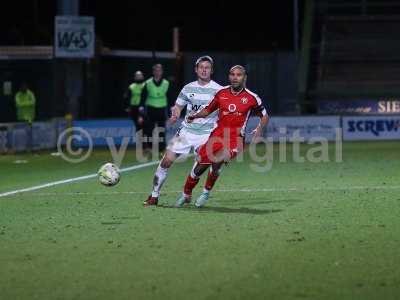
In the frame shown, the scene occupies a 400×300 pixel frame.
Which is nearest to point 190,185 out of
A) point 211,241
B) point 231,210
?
point 231,210

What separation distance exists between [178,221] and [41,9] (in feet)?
102

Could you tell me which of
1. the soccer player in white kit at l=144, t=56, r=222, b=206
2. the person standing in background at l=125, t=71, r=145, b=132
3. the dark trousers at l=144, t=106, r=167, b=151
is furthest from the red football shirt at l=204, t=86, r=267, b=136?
the person standing in background at l=125, t=71, r=145, b=132

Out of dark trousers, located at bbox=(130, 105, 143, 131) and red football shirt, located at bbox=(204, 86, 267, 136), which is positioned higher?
red football shirt, located at bbox=(204, 86, 267, 136)

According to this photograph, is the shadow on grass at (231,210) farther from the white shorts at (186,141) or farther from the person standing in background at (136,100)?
the person standing in background at (136,100)

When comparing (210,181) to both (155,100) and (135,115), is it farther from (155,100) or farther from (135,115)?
(135,115)

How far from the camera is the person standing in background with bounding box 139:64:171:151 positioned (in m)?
23.7

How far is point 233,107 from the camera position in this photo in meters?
13.6

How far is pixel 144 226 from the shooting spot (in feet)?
38.9

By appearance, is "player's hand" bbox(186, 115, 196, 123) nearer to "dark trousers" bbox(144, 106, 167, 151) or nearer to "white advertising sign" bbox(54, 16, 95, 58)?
"dark trousers" bbox(144, 106, 167, 151)

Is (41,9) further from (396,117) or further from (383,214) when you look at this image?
(383,214)

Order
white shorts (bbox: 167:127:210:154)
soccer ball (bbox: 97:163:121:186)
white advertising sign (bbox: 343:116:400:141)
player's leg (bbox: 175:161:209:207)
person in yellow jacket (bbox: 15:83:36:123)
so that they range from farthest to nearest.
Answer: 1. white advertising sign (bbox: 343:116:400:141)
2. person in yellow jacket (bbox: 15:83:36:123)
3. soccer ball (bbox: 97:163:121:186)
4. white shorts (bbox: 167:127:210:154)
5. player's leg (bbox: 175:161:209:207)

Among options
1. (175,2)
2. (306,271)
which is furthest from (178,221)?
(175,2)

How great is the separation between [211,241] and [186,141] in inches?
145

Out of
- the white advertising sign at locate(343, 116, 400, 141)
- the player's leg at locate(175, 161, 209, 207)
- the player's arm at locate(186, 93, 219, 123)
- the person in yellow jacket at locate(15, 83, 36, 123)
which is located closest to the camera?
the player's arm at locate(186, 93, 219, 123)
